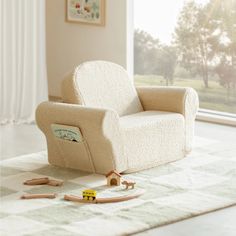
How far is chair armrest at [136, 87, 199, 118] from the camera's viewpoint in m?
6.14

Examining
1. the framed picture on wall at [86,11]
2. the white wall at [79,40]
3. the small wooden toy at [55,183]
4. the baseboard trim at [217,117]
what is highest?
the framed picture on wall at [86,11]

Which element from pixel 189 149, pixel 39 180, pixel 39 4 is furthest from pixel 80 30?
pixel 39 180

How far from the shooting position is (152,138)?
5.80m

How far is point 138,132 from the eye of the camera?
5.68 metres

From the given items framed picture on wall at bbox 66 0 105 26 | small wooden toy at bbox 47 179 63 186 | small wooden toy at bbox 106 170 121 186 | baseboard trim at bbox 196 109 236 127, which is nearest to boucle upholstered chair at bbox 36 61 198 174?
small wooden toy at bbox 106 170 121 186

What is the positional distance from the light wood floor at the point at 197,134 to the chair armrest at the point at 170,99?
739 millimetres

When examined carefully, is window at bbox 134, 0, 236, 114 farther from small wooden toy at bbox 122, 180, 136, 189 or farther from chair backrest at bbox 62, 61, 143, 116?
small wooden toy at bbox 122, 180, 136, 189

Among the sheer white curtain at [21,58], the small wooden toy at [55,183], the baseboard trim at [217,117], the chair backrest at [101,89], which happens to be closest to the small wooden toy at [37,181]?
the small wooden toy at [55,183]

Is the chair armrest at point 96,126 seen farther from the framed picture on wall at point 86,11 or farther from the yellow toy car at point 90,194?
the framed picture on wall at point 86,11

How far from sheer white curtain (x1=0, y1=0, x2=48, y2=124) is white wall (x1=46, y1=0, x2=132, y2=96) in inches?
20.7

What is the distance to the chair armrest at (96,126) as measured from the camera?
5.41 m

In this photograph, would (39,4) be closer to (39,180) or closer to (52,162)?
(52,162)

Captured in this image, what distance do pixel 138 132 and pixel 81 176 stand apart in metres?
0.50

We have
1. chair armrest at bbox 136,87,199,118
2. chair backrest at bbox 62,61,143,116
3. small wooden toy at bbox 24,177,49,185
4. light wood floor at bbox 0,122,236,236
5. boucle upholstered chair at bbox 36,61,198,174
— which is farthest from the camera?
chair armrest at bbox 136,87,199,118
